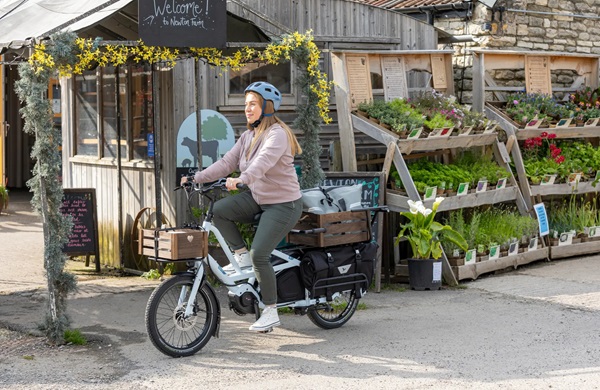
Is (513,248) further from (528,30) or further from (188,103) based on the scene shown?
(528,30)

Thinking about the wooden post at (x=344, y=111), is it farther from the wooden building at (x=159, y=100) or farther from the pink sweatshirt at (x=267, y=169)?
the pink sweatshirt at (x=267, y=169)

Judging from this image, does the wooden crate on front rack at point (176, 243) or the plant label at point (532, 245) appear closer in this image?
the wooden crate on front rack at point (176, 243)

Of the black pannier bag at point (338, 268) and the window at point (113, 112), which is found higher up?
the window at point (113, 112)

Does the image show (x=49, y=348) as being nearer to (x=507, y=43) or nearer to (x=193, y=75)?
(x=193, y=75)

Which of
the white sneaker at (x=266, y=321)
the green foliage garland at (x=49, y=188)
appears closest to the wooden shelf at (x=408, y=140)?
the white sneaker at (x=266, y=321)

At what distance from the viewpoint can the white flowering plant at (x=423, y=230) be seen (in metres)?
10.1

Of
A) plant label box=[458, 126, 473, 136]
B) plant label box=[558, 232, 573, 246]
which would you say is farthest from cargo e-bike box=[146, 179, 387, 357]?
plant label box=[558, 232, 573, 246]

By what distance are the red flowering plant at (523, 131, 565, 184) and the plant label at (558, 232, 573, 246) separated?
69cm

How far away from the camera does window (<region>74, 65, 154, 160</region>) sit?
11.1m

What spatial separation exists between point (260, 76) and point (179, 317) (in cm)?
462

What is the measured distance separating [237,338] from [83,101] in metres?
5.24

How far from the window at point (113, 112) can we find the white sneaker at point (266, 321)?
13.0 ft

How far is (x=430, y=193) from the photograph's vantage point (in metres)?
10.4

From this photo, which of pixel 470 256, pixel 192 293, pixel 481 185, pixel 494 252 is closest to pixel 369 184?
pixel 470 256
